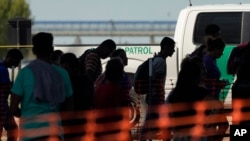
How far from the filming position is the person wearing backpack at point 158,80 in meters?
12.0

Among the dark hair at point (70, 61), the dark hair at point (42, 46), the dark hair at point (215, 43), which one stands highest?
the dark hair at point (42, 46)

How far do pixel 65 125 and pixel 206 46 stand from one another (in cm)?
285

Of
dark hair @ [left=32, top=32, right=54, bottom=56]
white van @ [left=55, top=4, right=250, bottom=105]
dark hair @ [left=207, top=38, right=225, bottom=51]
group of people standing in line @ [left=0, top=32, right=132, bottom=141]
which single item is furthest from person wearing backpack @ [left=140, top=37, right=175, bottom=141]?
dark hair @ [left=32, top=32, right=54, bottom=56]

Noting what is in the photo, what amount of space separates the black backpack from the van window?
3313 mm

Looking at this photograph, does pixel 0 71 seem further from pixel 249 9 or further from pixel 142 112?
pixel 249 9

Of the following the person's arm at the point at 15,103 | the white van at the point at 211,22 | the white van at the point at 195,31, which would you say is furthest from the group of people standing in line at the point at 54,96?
the white van at the point at 211,22

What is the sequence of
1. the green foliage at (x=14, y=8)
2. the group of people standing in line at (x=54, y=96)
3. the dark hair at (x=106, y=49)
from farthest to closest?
the green foliage at (x=14, y=8), the dark hair at (x=106, y=49), the group of people standing in line at (x=54, y=96)

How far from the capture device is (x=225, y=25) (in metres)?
15.7

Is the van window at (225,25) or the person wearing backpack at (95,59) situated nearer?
the person wearing backpack at (95,59)

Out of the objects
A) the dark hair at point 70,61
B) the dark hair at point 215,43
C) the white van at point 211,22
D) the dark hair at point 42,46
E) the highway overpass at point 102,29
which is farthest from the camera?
the highway overpass at point 102,29

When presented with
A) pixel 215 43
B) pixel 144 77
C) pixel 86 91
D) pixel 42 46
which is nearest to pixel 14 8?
pixel 144 77

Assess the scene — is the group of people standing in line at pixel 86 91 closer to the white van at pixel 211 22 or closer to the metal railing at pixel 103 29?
the white van at pixel 211 22

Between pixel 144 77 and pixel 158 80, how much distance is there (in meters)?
0.20

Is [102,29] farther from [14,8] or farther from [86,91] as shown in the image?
[86,91]
